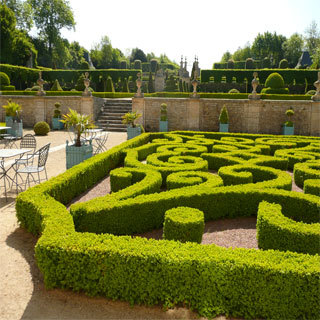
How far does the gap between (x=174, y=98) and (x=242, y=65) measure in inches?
1759

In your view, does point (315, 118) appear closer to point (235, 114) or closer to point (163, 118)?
point (235, 114)

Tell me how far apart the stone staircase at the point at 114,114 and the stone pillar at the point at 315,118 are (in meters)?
11.8

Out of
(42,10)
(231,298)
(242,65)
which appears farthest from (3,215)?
(242,65)

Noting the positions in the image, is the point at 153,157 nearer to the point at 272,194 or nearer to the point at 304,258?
the point at 272,194

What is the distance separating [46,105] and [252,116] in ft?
48.1

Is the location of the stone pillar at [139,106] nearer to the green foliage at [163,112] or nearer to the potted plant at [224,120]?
the green foliage at [163,112]

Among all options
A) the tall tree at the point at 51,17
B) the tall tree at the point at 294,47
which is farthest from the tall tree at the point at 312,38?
the tall tree at the point at 51,17

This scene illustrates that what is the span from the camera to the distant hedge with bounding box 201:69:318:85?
36.0 meters

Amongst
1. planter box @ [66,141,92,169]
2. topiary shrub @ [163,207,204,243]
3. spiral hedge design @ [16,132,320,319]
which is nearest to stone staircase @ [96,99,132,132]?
planter box @ [66,141,92,169]

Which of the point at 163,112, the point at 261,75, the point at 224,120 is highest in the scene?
the point at 261,75

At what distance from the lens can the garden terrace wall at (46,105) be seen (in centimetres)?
2338

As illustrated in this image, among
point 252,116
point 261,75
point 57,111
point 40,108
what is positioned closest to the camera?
point 252,116

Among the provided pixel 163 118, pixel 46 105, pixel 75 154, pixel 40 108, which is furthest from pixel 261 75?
pixel 75 154

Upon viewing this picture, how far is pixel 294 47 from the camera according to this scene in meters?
60.8
